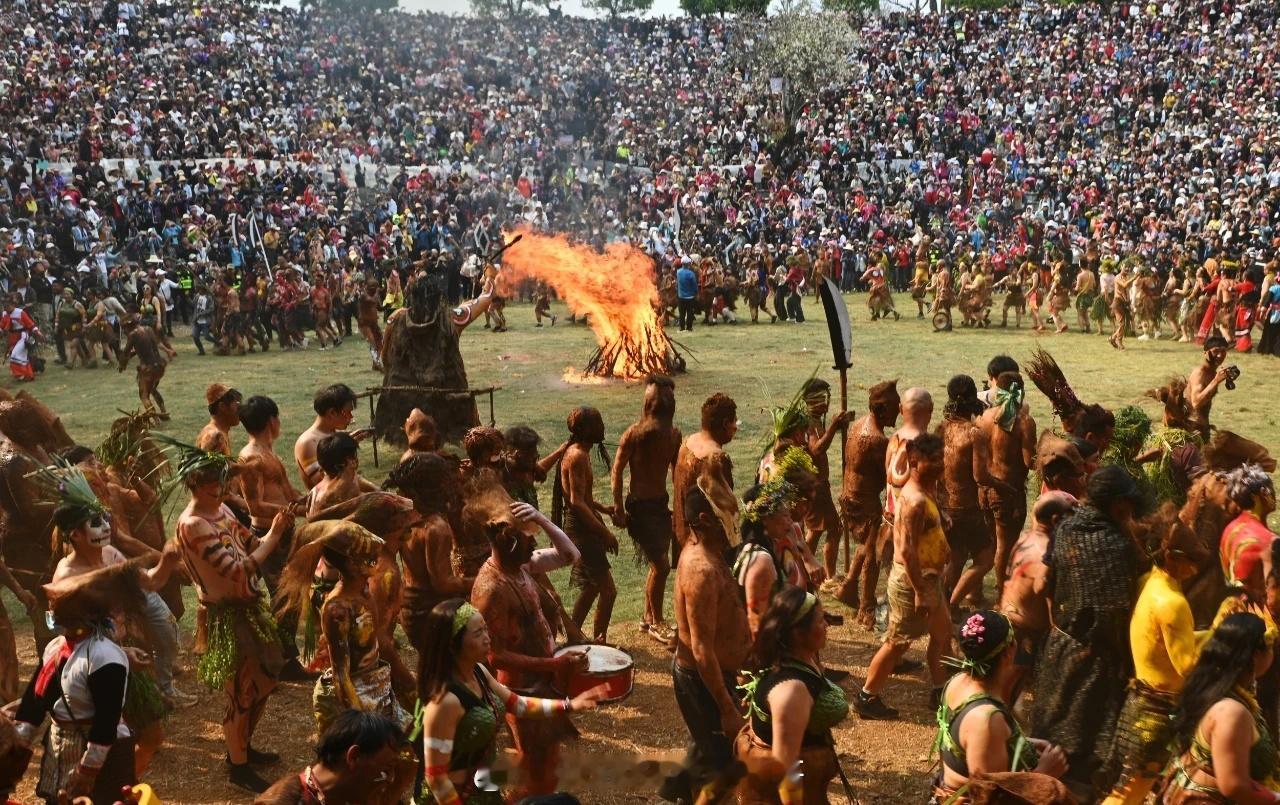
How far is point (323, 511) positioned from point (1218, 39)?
47.1 m

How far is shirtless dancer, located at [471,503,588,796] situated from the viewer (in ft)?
17.8

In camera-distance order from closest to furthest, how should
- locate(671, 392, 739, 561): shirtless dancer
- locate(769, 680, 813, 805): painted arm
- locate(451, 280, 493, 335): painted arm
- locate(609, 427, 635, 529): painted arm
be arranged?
locate(769, 680, 813, 805): painted arm
locate(671, 392, 739, 561): shirtless dancer
locate(609, 427, 635, 529): painted arm
locate(451, 280, 493, 335): painted arm

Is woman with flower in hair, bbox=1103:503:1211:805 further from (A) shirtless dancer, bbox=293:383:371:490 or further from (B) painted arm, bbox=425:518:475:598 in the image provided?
(A) shirtless dancer, bbox=293:383:371:490

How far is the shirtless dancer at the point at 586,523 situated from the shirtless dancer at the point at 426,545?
151 cm

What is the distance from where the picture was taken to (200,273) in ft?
95.7

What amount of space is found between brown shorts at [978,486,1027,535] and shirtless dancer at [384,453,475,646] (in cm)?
409

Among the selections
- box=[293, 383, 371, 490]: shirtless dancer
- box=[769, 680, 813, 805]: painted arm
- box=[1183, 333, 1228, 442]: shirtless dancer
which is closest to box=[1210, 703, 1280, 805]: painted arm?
box=[769, 680, 813, 805]: painted arm

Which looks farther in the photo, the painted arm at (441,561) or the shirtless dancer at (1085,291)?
the shirtless dancer at (1085,291)

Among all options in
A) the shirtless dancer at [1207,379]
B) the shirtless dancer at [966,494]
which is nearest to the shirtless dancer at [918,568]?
the shirtless dancer at [966,494]

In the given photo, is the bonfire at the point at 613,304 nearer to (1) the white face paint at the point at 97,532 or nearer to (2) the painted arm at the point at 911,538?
(2) the painted arm at the point at 911,538

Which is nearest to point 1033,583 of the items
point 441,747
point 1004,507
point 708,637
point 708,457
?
point 708,637

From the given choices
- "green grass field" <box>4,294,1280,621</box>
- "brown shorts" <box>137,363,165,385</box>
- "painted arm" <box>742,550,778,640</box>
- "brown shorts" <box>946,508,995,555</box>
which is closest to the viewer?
"painted arm" <box>742,550,778,640</box>

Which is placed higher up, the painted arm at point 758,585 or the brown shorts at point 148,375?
the brown shorts at point 148,375

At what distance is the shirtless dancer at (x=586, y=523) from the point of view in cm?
790
